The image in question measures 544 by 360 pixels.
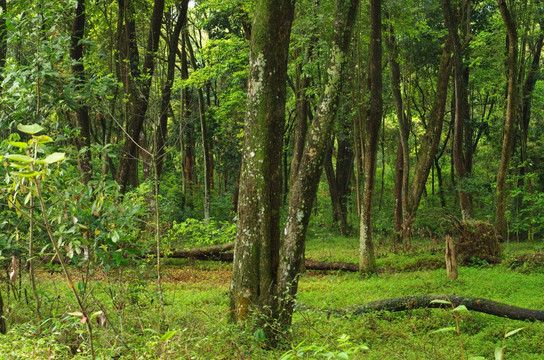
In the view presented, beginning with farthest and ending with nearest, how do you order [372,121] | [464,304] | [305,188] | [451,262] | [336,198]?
1. [336,198]
2. [372,121]
3. [451,262]
4. [464,304]
5. [305,188]

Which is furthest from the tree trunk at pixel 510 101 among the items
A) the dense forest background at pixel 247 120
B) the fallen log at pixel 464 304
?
the fallen log at pixel 464 304

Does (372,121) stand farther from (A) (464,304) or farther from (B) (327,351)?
(B) (327,351)

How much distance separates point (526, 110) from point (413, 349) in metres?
17.8

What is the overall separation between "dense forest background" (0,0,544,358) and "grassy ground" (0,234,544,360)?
1.39 feet

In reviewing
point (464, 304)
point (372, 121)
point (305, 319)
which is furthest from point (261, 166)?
point (372, 121)

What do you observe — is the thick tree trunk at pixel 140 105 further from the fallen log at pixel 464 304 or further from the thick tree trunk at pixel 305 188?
the fallen log at pixel 464 304

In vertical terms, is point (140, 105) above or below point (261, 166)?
above

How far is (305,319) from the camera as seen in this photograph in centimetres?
503

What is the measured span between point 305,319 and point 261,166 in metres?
1.87

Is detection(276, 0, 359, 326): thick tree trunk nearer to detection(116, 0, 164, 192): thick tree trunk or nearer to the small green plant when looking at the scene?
the small green plant

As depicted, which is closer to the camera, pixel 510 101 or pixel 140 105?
pixel 140 105

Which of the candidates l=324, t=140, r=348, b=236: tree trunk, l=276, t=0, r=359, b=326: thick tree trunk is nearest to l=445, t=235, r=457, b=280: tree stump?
l=276, t=0, r=359, b=326: thick tree trunk

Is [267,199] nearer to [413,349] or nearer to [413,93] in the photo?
[413,349]

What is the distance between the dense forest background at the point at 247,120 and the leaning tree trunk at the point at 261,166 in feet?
0.06
